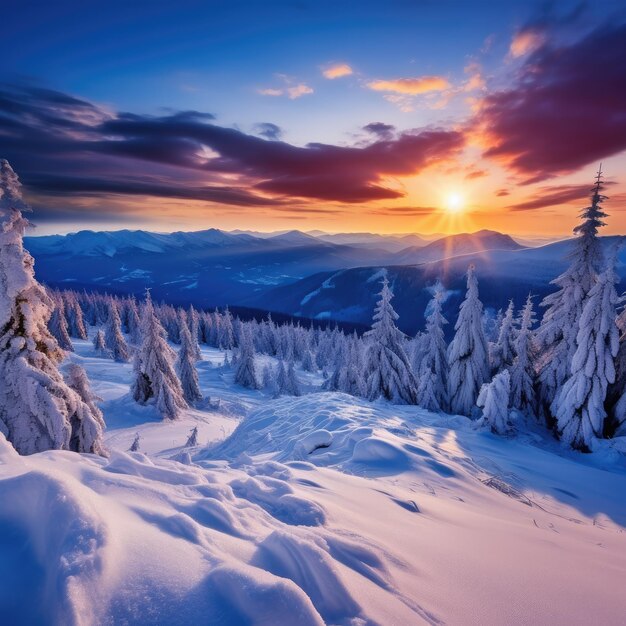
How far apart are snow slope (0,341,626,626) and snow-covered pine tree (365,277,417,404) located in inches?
561

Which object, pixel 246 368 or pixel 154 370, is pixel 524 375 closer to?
pixel 154 370

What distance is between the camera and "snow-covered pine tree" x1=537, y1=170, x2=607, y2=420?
1791 cm

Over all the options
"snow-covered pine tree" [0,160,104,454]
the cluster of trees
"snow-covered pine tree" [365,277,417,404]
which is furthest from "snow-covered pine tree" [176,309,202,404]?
"snow-covered pine tree" [0,160,104,454]

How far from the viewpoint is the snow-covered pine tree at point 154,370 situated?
87.7ft

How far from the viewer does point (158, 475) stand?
453 cm

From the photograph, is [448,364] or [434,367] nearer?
[448,364]

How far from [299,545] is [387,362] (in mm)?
20463

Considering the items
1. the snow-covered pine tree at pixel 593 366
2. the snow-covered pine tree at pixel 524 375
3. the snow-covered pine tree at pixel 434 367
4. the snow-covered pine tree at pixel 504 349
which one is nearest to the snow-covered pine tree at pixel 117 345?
the snow-covered pine tree at pixel 434 367

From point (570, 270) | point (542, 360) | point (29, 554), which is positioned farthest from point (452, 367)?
point (29, 554)

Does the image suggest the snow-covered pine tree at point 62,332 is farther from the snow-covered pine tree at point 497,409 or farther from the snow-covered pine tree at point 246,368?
the snow-covered pine tree at point 497,409

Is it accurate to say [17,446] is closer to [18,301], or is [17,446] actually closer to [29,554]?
[18,301]

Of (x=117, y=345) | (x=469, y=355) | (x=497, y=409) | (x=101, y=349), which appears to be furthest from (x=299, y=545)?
(x=101, y=349)

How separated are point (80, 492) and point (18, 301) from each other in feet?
29.3

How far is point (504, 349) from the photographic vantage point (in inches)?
912
